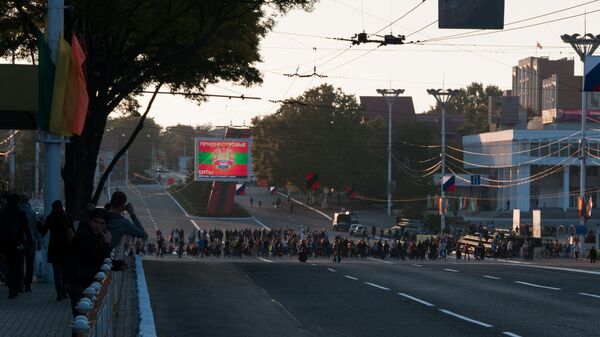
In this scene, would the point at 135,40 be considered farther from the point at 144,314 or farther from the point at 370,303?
the point at 144,314

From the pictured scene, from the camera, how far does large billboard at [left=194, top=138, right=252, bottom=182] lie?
107812 millimetres

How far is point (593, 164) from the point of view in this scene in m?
110

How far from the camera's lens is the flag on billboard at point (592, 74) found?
39.2 m

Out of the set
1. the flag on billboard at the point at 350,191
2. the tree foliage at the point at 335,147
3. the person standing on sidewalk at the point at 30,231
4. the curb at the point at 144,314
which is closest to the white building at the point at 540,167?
the tree foliage at the point at 335,147

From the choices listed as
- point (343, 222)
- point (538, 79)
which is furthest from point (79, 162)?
point (538, 79)

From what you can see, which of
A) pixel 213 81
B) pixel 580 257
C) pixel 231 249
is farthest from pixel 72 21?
pixel 580 257

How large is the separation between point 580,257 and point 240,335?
163 feet

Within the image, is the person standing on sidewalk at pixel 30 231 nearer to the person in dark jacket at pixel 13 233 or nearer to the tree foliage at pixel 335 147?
the person in dark jacket at pixel 13 233

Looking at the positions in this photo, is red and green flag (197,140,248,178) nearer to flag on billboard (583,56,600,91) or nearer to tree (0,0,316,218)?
flag on billboard (583,56,600,91)

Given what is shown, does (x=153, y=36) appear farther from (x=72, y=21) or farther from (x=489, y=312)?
(x=489, y=312)

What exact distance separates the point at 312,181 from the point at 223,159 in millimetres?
15506

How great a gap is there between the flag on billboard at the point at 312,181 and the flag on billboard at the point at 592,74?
8023 cm

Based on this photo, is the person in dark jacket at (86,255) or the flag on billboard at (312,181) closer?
the person in dark jacket at (86,255)

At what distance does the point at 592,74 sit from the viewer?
3934 cm
